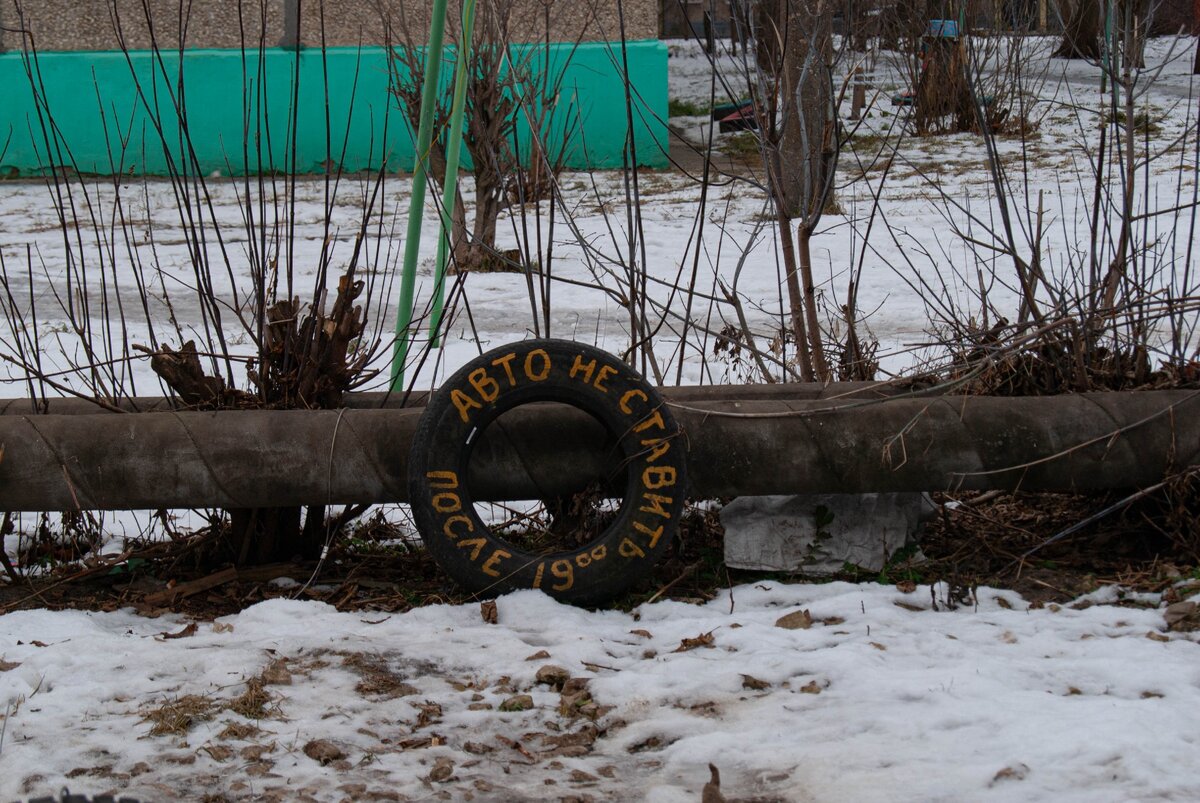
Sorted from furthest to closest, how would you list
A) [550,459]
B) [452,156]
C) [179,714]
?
[452,156], [550,459], [179,714]

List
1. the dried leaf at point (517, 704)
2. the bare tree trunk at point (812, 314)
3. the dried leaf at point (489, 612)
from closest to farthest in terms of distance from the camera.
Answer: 1. the dried leaf at point (517, 704)
2. the dried leaf at point (489, 612)
3. the bare tree trunk at point (812, 314)

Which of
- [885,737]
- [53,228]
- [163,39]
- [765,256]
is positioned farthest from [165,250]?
[885,737]

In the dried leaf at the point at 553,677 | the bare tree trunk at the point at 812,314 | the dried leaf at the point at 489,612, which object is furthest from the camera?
the bare tree trunk at the point at 812,314

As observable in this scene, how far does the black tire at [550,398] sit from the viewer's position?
3.62 m

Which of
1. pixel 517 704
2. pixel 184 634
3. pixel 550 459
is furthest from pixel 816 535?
pixel 184 634

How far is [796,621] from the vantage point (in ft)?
11.3

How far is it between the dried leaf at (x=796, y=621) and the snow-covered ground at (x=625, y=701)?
1 centimetres

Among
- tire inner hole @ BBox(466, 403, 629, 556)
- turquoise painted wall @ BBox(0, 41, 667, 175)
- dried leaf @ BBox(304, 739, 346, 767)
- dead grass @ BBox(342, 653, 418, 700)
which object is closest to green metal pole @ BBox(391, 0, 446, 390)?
tire inner hole @ BBox(466, 403, 629, 556)

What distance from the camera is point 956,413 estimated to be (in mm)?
3805

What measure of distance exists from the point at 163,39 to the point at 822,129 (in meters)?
14.2

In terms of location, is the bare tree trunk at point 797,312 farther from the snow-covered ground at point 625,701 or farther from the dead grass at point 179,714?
the dead grass at point 179,714

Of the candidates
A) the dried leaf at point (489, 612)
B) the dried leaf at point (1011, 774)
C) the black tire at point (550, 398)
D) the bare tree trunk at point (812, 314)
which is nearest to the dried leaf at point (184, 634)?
the black tire at point (550, 398)

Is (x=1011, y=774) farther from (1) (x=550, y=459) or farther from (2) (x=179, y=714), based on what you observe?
(2) (x=179, y=714)

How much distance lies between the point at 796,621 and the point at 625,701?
70 cm
